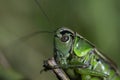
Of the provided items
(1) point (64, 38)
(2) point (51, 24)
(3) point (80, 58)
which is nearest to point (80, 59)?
(3) point (80, 58)

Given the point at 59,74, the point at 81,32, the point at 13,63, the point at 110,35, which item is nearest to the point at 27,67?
the point at 13,63

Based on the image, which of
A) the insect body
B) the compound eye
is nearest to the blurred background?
the insect body

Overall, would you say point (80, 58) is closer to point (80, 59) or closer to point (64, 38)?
point (80, 59)

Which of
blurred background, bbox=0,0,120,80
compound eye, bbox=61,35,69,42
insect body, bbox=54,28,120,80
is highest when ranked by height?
blurred background, bbox=0,0,120,80

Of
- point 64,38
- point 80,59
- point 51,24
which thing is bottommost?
point 80,59

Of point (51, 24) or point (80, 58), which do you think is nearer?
point (80, 58)

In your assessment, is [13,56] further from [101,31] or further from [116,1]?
[116,1]

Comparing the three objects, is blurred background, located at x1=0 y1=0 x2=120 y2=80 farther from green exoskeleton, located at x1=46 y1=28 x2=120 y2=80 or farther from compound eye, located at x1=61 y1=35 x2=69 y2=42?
compound eye, located at x1=61 y1=35 x2=69 y2=42

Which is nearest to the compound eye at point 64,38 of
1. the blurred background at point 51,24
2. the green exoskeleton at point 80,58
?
the green exoskeleton at point 80,58

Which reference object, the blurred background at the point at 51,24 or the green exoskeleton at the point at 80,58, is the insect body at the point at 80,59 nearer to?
the green exoskeleton at the point at 80,58
